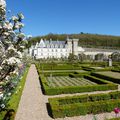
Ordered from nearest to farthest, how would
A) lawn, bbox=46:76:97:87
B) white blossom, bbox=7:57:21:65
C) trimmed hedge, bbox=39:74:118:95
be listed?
white blossom, bbox=7:57:21:65 < trimmed hedge, bbox=39:74:118:95 < lawn, bbox=46:76:97:87

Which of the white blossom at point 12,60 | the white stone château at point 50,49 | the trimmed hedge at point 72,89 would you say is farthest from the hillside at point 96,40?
the white blossom at point 12,60

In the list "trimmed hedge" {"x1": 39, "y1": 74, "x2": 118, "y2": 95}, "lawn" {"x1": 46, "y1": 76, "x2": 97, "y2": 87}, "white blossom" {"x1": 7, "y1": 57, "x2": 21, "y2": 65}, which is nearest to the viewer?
"white blossom" {"x1": 7, "y1": 57, "x2": 21, "y2": 65}

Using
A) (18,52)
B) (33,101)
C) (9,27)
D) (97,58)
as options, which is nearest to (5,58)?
(18,52)

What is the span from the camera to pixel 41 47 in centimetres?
7894

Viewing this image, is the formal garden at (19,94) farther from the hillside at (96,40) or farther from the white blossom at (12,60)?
the hillside at (96,40)

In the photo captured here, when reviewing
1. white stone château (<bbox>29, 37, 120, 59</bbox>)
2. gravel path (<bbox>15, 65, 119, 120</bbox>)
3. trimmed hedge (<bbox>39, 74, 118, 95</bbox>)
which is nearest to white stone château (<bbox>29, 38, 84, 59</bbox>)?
white stone château (<bbox>29, 37, 120, 59</bbox>)

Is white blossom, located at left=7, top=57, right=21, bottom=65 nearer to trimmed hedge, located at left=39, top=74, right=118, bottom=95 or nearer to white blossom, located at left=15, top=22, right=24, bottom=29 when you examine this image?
white blossom, located at left=15, top=22, right=24, bottom=29

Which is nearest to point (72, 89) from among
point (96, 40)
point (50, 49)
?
point (50, 49)

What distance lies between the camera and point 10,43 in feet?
11.8

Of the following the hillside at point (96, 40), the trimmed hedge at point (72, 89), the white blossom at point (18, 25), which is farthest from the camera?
the hillside at point (96, 40)

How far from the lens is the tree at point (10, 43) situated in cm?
344

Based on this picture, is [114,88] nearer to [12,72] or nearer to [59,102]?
[59,102]

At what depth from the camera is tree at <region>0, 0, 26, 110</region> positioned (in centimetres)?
344

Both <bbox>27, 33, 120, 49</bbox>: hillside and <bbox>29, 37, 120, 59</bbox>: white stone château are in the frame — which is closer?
<bbox>29, 37, 120, 59</bbox>: white stone château
